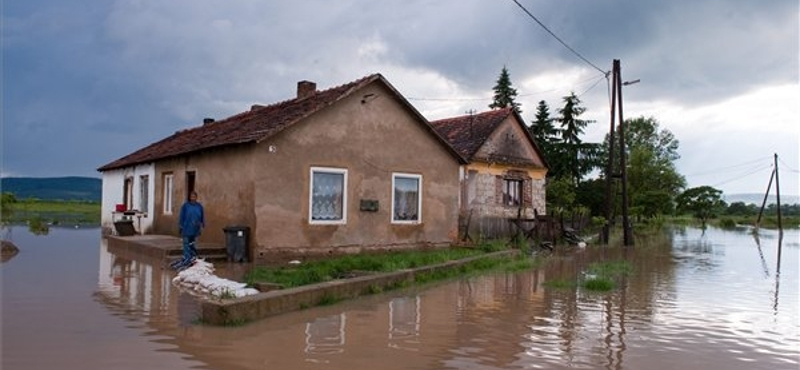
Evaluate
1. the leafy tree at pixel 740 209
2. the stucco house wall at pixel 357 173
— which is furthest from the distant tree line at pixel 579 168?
the leafy tree at pixel 740 209

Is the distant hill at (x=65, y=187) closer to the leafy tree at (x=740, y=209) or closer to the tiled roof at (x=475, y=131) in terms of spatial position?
the tiled roof at (x=475, y=131)

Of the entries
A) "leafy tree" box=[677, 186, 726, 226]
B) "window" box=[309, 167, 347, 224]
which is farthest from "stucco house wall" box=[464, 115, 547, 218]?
"leafy tree" box=[677, 186, 726, 226]

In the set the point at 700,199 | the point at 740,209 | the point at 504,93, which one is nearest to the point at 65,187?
the point at 504,93

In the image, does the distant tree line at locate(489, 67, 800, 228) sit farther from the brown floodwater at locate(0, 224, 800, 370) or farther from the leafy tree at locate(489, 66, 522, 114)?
the brown floodwater at locate(0, 224, 800, 370)

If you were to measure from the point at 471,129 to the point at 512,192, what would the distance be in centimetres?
335

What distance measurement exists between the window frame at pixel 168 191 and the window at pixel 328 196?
6.05 meters

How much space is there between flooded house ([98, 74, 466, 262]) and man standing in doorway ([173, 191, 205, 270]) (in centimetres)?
134

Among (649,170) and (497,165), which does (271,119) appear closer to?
(497,165)

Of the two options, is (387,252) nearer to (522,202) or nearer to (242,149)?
(242,149)

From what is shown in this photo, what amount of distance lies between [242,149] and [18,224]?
972 inches

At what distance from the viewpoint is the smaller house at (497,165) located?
25875 mm

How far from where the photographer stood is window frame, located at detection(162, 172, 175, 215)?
19.8 m

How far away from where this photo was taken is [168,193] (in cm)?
2025

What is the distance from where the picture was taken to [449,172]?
1958 centimetres
